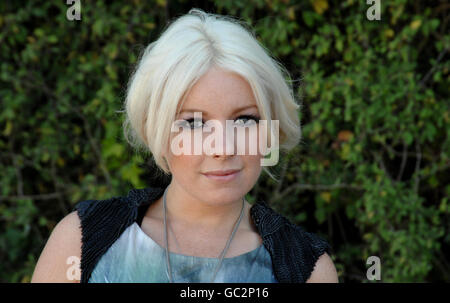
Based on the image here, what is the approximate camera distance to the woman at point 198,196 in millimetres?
1620

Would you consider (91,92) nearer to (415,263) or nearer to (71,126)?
(71,126)

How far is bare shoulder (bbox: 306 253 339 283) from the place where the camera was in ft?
5.83

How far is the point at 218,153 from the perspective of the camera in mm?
1598

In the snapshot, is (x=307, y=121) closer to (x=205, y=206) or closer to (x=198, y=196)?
(x=205, y=206)

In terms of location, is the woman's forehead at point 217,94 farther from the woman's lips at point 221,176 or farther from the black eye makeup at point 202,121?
the woman's lips at point 221,176

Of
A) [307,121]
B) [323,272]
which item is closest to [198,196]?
[323,272]

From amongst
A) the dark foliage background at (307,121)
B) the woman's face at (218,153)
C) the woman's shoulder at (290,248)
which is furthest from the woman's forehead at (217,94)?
the dark foliage background at (307,121)

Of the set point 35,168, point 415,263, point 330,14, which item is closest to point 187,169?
point 415,263

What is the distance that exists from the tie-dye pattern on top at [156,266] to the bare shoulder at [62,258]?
2.7 inches

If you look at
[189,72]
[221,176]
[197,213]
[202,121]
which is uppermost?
[189,72]

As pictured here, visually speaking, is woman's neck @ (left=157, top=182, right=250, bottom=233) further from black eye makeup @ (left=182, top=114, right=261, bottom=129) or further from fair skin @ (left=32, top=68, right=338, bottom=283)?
black eye makeup @ (left=182, top=114, right=261, bottom=129)

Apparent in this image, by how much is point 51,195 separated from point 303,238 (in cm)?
198

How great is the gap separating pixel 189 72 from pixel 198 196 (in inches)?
14.5

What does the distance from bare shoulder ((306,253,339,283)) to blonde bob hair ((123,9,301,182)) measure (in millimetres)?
463
